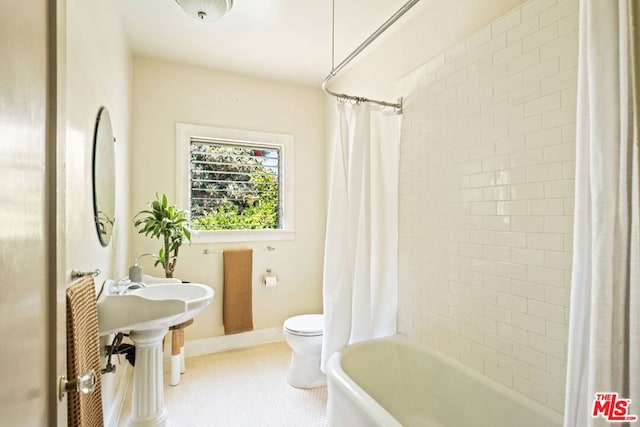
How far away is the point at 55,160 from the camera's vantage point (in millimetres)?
644

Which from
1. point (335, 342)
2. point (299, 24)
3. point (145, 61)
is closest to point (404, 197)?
point (335, 342)

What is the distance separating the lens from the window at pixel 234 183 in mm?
2883

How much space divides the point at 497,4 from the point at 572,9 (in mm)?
415

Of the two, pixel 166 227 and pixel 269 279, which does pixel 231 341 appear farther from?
pixel 166 227

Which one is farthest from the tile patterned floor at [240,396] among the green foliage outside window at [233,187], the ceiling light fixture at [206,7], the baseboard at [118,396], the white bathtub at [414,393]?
the ceiling light fixture at [206,7]

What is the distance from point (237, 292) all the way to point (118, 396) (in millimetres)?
1163

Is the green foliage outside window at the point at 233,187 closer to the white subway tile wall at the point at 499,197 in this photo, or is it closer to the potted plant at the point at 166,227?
the potted plant at the point at 166,227

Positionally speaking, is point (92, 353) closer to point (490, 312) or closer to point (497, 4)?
point (490, 312)

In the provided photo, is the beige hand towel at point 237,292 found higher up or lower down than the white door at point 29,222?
lower down

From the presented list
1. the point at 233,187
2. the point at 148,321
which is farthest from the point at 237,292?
the point at 148,321

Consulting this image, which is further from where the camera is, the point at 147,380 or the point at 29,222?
the point at 147,380

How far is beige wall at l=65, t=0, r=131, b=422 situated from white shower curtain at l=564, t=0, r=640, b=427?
53.3 inches

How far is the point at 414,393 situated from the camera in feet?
5.87

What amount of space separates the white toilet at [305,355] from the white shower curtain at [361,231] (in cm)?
40
